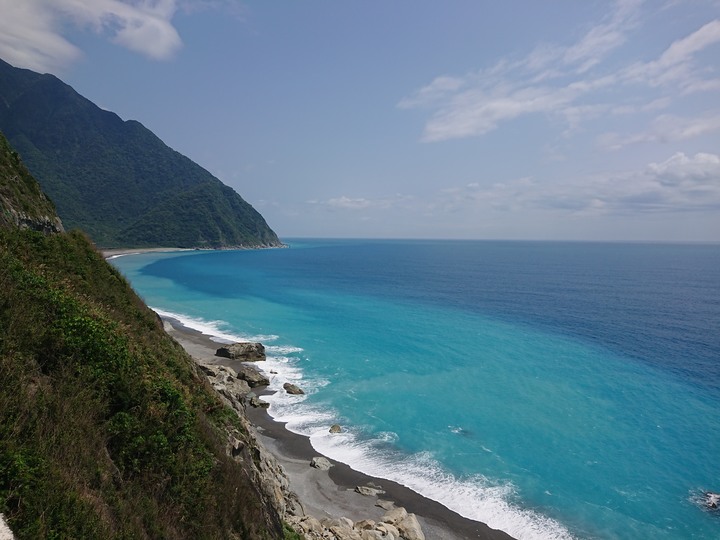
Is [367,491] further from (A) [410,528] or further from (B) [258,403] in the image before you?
(B) [258,403]

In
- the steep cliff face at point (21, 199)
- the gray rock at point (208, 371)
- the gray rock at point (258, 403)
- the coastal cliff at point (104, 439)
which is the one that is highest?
the steep cliff face at point (21, 199)

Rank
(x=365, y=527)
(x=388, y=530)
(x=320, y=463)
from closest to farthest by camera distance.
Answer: (x=388, y=530) → (x=365, y=527) → (x=320, y=463)

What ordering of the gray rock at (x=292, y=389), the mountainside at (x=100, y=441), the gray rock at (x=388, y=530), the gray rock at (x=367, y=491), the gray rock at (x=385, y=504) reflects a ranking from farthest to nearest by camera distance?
1. the gray rock at (x=292, y=389)
2. the gray rock at (x=367, y=491)
3. the gray rock at (x=385, y=504)
4. the gray rock at (x=388, y=530)
5. the mountainside at (x=100, y=441)

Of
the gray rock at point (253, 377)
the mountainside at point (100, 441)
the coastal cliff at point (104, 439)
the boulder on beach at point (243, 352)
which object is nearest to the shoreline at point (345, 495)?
the coastal cliff at point (104, 439)

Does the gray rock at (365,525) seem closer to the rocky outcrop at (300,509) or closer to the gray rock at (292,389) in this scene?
the rocky outcrop at (300,509)

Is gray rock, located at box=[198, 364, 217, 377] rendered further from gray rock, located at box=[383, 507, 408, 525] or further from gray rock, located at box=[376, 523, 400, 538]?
gray rock, located at box=[376, 523, 400, 538]

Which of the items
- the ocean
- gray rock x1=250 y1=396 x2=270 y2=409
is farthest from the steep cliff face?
the ocean

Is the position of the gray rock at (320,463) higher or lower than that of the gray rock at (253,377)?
lower

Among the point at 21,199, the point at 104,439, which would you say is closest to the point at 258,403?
the point at 21,199
